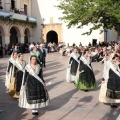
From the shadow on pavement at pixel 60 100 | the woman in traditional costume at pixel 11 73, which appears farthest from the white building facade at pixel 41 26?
the shadow on pavement at pixel 60 100

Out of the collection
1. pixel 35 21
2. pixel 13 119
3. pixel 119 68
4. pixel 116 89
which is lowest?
pixel 13 119

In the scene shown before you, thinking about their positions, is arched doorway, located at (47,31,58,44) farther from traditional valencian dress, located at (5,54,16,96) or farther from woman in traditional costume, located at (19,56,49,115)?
woman in traditional costume, located at (19,56,49,115)

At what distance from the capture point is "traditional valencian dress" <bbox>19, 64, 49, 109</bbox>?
6922 millimetres

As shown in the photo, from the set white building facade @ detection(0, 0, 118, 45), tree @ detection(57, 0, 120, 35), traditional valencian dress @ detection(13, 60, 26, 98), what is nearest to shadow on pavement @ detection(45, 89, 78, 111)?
traditional valencian dress @ detection(13, 60, 26, 98)

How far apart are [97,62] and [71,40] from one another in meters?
13.8

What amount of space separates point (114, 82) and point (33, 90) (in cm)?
216

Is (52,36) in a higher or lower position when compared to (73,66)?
higher

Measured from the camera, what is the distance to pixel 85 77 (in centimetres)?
969

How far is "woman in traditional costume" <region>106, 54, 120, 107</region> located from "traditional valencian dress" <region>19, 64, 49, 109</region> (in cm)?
177

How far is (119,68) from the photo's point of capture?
7.70m

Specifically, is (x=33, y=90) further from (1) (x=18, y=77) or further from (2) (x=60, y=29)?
(2) (x=60, y=29)

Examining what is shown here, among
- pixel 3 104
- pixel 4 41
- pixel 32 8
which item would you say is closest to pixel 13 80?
pixel 3 104

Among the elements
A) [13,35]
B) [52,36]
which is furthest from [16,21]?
[52,36]

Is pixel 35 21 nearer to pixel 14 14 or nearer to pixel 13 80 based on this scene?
pixel 14 14
